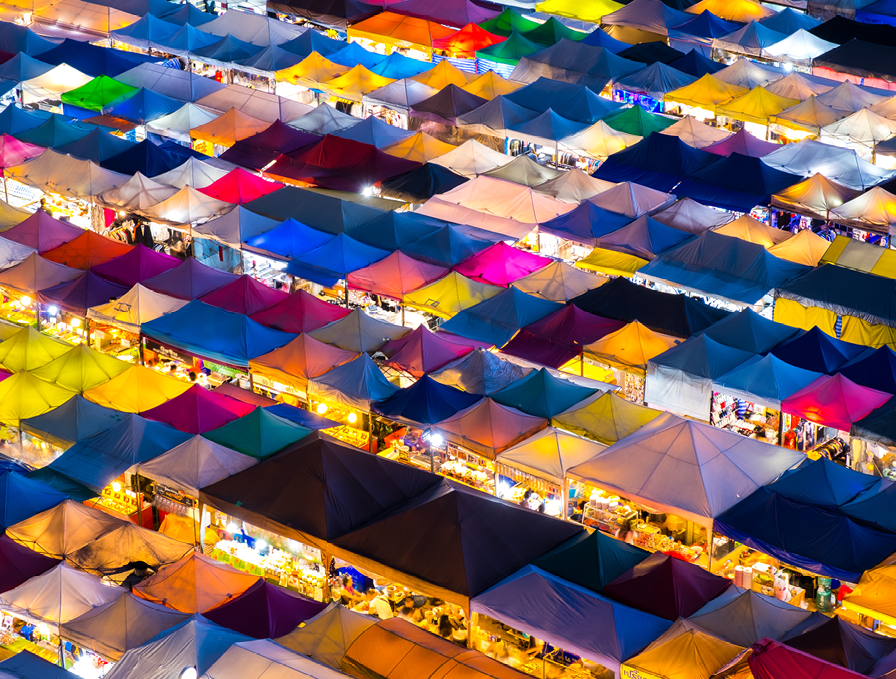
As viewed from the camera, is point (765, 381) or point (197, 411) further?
point (765, 381)

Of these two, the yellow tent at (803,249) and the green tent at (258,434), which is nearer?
the green tent at (258,434)

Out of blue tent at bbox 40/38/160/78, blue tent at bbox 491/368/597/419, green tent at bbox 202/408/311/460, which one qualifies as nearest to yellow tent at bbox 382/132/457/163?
blue tent at bbox 40/38/160/78

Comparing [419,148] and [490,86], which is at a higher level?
[490,86]

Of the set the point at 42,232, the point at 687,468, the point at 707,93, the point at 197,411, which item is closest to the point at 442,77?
the point at 707,93

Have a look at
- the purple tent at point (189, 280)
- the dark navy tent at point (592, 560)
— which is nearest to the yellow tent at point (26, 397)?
the purple tent at point (189, 280)

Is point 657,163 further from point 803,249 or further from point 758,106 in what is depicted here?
point 803,249

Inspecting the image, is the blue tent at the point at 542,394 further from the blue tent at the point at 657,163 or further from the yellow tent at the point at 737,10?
the yellow tent at the point at 737,10

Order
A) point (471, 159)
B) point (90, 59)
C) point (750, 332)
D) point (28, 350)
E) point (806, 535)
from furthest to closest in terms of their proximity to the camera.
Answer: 1. point (90, 59)
2. point (471, 159)
3. point (750, 332)
4. point (28, 350)
5. point (806, 535)

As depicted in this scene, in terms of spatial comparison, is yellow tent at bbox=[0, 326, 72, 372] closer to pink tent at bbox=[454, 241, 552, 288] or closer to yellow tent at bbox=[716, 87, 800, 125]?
pink tent at bbox=[454, 241, 552, 288]
